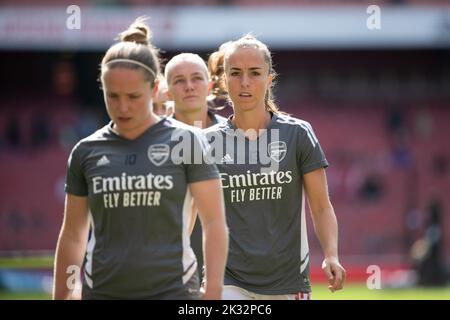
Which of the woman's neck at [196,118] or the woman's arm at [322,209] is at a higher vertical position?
the woman's neck at [196,118]

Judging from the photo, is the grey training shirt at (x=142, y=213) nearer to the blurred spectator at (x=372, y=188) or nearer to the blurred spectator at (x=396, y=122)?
the blurred spectator at (x=372, y=188)

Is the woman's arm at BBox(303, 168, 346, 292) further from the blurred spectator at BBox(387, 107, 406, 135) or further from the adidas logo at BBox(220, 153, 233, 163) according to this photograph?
the blurred spectator at BBox(387, 107, 406, 135)

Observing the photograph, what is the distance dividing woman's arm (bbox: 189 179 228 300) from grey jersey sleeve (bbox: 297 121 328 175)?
1.38 m

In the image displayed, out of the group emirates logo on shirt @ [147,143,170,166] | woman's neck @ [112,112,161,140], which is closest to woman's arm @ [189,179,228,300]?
emirates logo on shirt @ [147,143,170,166]

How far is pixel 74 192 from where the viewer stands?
14.8 feet

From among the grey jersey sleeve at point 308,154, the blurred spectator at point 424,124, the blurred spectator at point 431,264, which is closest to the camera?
the grey jersey sleeve at point 308,154

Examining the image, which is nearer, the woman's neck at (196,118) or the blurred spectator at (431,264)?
the woman's neck at (196,118)

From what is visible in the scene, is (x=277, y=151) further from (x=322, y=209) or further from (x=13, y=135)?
(x=13, y=135)

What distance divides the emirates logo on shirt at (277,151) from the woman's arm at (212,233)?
1.40 meters

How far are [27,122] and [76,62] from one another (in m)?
2.41

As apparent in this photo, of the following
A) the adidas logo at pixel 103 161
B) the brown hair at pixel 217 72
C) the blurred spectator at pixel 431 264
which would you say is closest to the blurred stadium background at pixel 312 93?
the blurred spectator at pixel 431 264

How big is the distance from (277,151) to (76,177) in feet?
5.28

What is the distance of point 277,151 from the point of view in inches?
228

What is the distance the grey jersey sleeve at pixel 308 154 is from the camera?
223 inches
